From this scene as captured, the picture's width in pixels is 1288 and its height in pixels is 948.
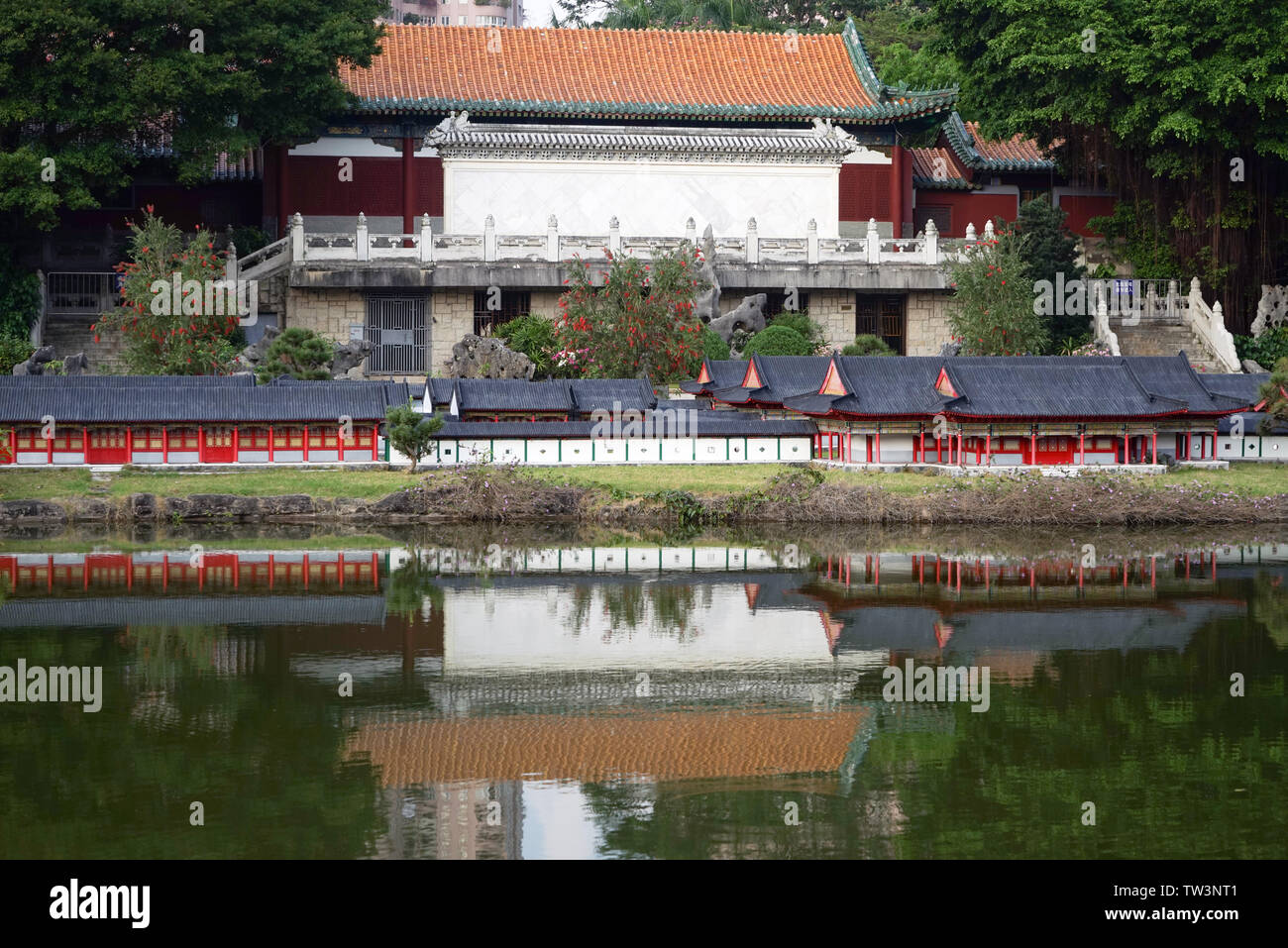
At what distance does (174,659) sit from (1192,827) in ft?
40.4

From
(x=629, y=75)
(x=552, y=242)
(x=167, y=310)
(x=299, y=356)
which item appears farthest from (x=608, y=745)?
(x=629, y=75)

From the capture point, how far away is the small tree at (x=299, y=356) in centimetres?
3969

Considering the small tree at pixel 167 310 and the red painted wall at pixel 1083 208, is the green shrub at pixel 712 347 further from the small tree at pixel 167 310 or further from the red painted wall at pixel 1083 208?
the red painted wall at pixel 1083 208

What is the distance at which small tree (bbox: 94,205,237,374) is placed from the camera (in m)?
39.1

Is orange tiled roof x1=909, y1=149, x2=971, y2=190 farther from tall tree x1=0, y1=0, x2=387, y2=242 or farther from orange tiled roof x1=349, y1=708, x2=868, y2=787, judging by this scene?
orange tiled roof x1=349, y1=708, x2=868, y2=787

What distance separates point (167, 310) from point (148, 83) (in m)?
7.58

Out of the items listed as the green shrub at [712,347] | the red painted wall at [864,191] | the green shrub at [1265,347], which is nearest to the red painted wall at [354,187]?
the green shrub at [712,347]

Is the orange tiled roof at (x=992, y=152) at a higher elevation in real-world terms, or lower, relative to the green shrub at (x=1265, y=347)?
higher

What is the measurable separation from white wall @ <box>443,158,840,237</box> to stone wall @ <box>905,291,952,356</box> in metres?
3.88

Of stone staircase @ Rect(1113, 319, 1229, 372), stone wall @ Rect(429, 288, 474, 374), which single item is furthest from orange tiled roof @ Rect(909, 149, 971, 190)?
stone wall @ Rect(429, 288, 474, 374)

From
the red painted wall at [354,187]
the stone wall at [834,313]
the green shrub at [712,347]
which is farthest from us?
the red painted wall at [354,187]

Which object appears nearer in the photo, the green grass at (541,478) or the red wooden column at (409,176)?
the green grass at (541,478)

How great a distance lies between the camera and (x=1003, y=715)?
18.3 meters

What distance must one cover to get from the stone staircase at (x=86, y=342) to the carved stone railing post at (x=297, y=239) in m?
5.32
